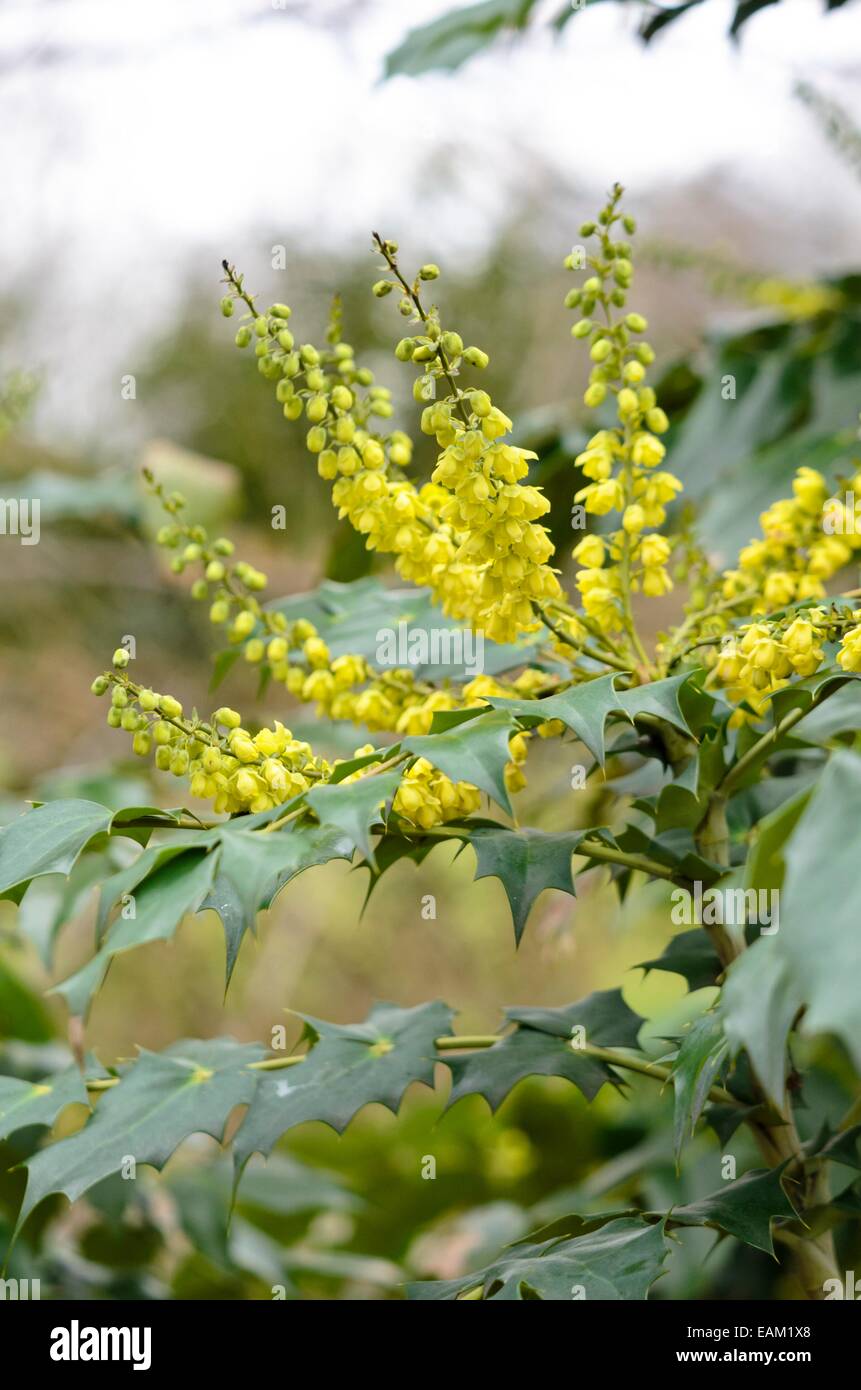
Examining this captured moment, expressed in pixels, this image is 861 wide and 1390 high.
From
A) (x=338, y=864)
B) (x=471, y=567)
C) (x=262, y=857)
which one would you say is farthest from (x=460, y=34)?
(x=338, y=864)

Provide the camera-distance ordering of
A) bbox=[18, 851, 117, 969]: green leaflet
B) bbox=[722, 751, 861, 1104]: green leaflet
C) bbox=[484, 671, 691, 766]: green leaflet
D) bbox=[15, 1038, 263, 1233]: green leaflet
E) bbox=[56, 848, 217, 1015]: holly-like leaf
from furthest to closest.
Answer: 1. bbox=[18, 851, 117, 969]: green leaflet
2. bbox=[15, 1038, 263, 1233]: green leaflet
3. bbox=[484, 671, 691, 766]: green leaflet
4. bbox=[56, 848, 217, 1015]: holly-like leaf
5. bbox=[722, 751, 861, 1104]: green leaflet

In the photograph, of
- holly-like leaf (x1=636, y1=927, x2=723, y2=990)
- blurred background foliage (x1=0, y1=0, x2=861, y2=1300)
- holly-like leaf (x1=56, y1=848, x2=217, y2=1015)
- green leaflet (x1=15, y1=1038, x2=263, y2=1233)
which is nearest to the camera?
holly-like leaf (x1=56, y1=848, x2=217, y2=1015)

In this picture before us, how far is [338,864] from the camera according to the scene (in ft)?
12.3

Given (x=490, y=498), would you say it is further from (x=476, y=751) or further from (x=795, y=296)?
(x=795, y=296)

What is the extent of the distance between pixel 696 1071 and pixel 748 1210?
0.50ft

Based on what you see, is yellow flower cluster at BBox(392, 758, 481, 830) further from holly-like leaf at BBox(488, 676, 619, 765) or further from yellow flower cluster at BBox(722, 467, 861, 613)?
yellow flower cluster at BBox(722, 467, 861, 613)

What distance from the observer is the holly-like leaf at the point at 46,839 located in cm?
57

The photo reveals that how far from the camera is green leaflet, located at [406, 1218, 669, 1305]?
0.63 metres

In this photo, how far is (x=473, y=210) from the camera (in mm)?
3311

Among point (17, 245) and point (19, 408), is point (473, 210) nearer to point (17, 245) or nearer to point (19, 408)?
point (17, 245)

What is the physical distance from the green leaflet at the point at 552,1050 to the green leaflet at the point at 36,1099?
0.24 meters

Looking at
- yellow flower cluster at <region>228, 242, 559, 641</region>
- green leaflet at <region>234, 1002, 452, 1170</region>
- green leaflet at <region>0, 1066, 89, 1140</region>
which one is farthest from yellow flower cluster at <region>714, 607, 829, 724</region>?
green leaflet at <region>0, 1066, 89, 1140</region>

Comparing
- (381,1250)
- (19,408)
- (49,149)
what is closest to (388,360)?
(49,149)
